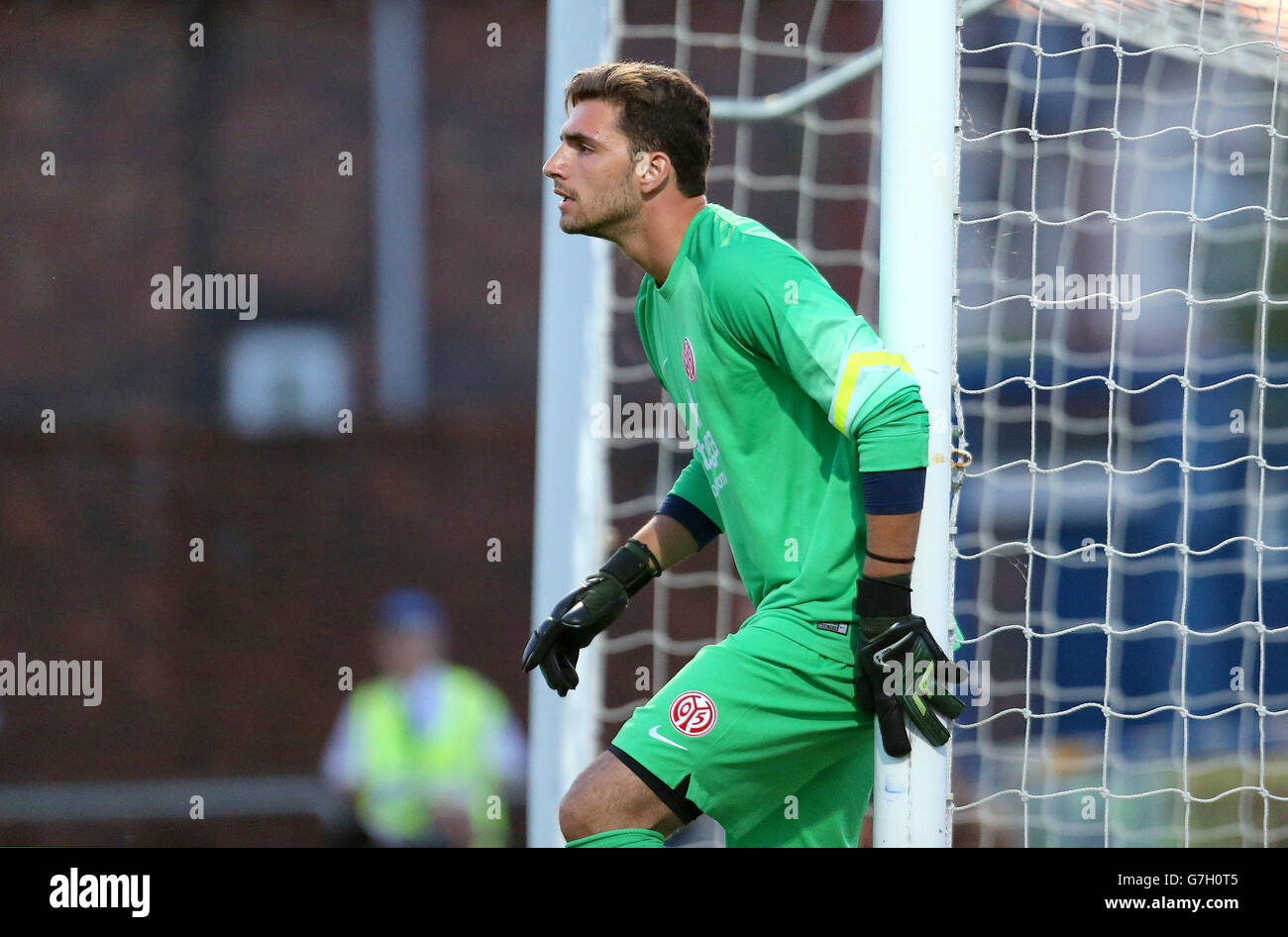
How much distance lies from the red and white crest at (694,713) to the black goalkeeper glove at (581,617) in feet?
1.24

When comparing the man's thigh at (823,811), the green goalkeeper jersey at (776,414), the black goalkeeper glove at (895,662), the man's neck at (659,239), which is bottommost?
the man's thigh at (823,811)

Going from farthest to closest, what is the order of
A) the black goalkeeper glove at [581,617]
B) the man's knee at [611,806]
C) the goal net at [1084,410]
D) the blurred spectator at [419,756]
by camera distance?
the goal net at [1084,410] → the blurred spectator at [419,756] → the black goalkeeper glove at [581,617] → the man's knee at [611,806]

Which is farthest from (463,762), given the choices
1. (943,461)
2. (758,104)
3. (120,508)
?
(120,508)

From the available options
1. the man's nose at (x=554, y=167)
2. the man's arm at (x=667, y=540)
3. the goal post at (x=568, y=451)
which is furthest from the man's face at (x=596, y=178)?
the goal post at (x=568, y=451)

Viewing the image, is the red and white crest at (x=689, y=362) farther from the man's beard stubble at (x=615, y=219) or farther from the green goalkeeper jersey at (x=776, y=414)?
the man's beard stubble at (x=615, y=219)

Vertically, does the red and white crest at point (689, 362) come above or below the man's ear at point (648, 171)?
below

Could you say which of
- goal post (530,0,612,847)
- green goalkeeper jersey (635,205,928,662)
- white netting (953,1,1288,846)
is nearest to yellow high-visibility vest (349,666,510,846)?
goal post (530,0,612,847)

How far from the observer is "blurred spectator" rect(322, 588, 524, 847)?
4980 mm

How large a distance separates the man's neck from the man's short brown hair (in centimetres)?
6

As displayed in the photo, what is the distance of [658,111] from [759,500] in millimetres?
682

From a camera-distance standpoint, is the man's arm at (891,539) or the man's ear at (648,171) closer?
the man's arm at (891,539)

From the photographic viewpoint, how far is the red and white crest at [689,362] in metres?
2.24

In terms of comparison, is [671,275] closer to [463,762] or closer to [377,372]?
[463,762]

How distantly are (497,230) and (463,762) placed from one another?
15.8ft
